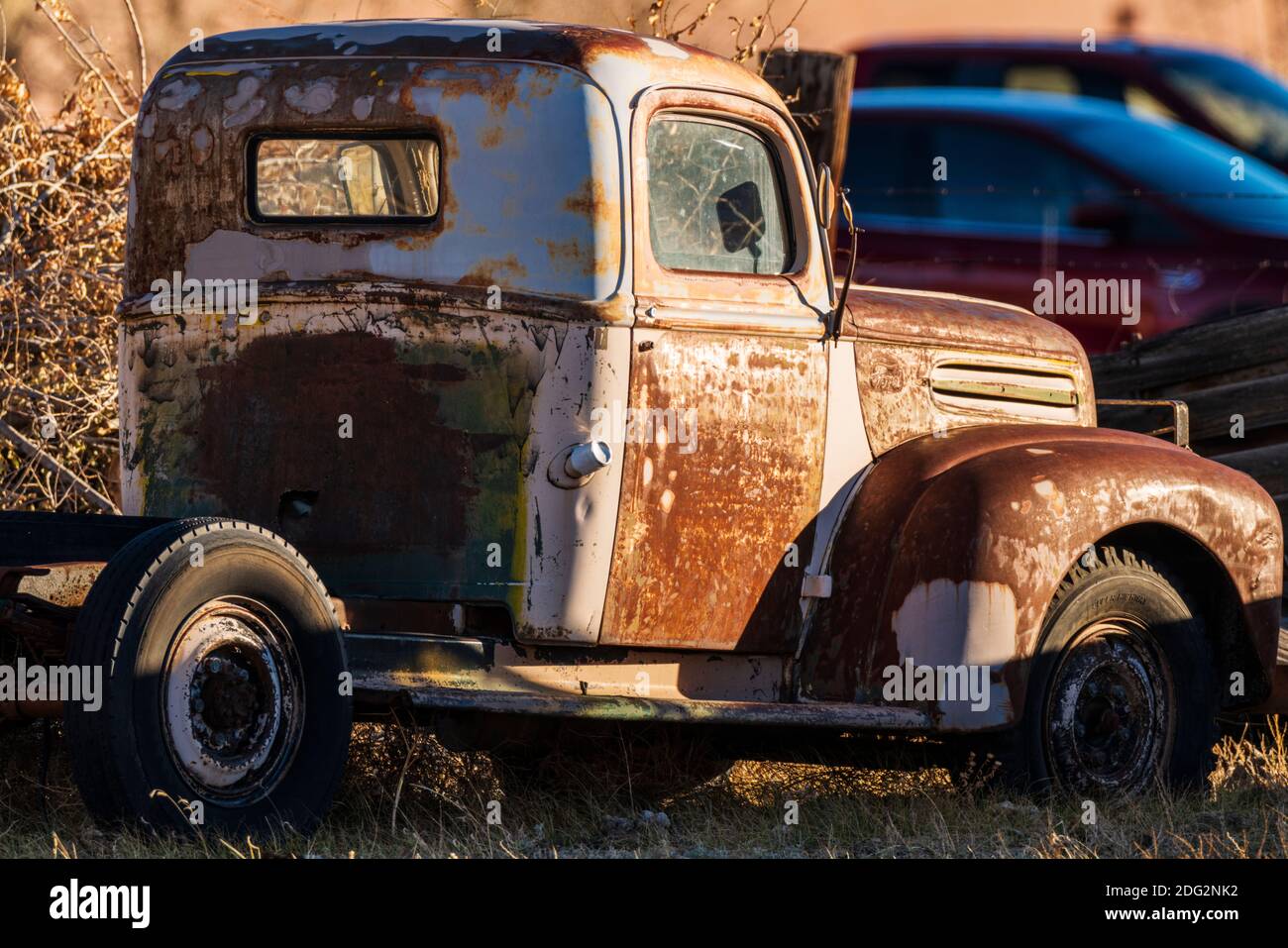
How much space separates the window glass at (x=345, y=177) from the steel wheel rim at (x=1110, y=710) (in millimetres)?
2289

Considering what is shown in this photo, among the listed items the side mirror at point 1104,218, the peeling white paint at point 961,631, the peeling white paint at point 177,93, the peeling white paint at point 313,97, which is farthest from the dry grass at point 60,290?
the side mirror at point 1104,218

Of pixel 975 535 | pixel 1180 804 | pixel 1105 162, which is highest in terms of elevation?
pixel 1105 162

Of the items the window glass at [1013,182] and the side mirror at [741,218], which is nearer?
the side mirror at [741,218]

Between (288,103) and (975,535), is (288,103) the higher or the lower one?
the higher one

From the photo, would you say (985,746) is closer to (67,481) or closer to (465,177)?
(465,177)

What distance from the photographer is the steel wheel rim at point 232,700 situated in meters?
4.22

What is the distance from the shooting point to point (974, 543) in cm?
517

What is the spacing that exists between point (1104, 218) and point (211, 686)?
750cm

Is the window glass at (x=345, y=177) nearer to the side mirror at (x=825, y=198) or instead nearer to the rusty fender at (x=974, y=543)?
the side mirror at (x=825, y=198)

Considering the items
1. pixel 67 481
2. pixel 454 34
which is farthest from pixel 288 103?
pixel 67 481

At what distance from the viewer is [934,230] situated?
430 inches

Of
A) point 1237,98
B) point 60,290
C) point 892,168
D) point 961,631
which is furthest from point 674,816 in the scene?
point 1237,98
